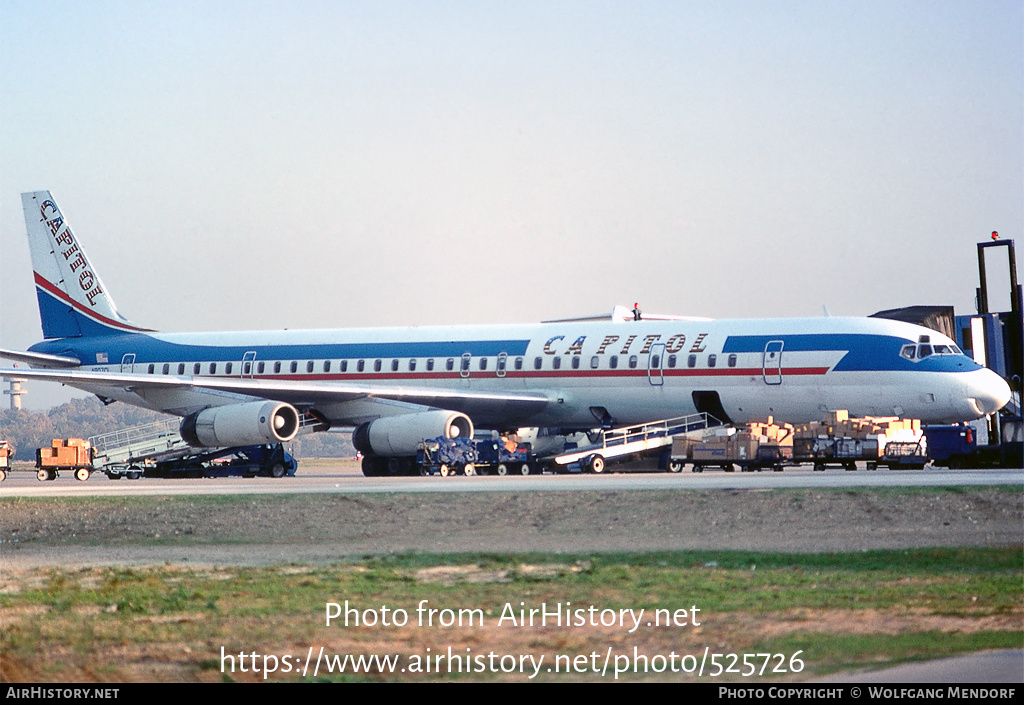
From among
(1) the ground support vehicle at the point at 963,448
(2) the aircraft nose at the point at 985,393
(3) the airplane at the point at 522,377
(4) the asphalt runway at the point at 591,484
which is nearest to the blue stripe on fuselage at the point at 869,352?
(3) the airplane at the point at 522,377

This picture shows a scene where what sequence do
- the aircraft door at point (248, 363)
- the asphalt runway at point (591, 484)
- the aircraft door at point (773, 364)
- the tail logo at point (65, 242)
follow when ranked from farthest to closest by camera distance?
the tail logo at point (65, 242)
the aircraft door at point (248, 363)
the aircraft door at point (773, 364)
the asphalt runway at point (591, 484)

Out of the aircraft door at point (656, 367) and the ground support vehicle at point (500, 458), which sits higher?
the aircraft door at point (656, 367)

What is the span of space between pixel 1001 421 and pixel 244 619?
28200 millimetres

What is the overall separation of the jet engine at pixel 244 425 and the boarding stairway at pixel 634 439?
7.72 m

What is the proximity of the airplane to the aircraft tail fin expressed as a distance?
1598 mm

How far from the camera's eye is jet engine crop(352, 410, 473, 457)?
1387 inches

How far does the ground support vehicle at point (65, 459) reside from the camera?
41406 millimetres

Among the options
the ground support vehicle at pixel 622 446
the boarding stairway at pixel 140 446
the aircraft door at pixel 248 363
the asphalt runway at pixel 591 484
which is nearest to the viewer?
the asphalt runway at pixel 591 484

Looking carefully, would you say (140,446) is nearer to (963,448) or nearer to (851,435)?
(851,435)

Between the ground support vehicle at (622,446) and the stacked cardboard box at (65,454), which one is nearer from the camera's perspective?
the ground support vehicle at (622,446)

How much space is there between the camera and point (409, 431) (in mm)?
35469

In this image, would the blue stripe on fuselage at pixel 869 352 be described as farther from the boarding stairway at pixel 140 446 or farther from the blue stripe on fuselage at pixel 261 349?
the boarding stairway at pixel 140 446

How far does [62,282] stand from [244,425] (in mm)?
14361
